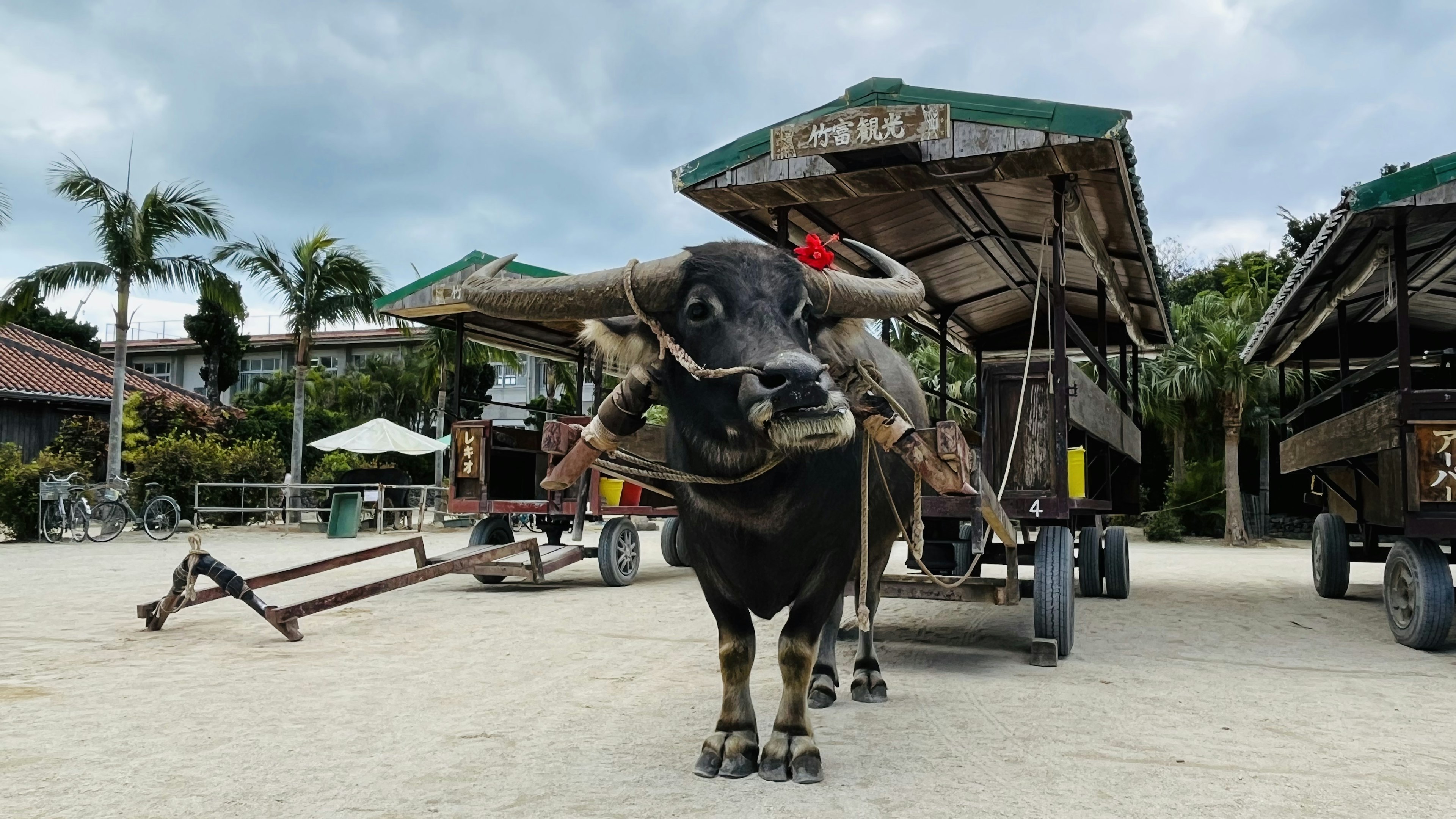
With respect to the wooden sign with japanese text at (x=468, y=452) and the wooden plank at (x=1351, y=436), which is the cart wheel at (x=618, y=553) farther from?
the wooden plank at (x=1351, y=436)

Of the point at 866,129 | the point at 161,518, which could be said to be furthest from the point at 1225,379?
the point at 161,518

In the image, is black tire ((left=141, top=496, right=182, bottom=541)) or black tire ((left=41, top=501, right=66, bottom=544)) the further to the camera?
black tire ((left=141, top=496, right=182, bottom=541))

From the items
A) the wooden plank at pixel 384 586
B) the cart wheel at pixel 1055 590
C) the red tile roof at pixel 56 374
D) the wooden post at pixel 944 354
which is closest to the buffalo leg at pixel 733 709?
the cart wheel at pixel 1055 590

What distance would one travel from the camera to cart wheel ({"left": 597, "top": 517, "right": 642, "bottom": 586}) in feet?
30.5

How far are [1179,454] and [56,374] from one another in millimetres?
27845

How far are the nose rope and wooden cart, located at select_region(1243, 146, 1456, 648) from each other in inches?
186

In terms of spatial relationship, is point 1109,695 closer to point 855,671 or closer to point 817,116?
point 855,671

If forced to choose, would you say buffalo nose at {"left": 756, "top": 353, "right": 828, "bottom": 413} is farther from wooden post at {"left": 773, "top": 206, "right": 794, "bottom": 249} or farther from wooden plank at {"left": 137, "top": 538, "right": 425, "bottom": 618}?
wooden plank at {"left": 137, "top": 538, "right": 425, "bottom": 618}

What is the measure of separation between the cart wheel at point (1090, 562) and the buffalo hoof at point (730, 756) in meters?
6.03

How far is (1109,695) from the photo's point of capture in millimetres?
4492

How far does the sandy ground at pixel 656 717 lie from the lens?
9.62 ft

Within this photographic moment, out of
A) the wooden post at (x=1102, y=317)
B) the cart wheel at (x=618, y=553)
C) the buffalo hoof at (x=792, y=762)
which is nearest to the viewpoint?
the buffalo hoof at (x=792, y=762)

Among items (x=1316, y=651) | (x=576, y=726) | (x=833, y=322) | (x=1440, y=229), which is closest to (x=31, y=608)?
(x=576, y=726)

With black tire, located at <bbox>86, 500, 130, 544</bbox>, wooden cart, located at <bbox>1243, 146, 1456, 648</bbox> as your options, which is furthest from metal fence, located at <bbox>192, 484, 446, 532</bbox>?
wooden cart, located at <bbox>1243, 146, 1456, 648</bbox>
